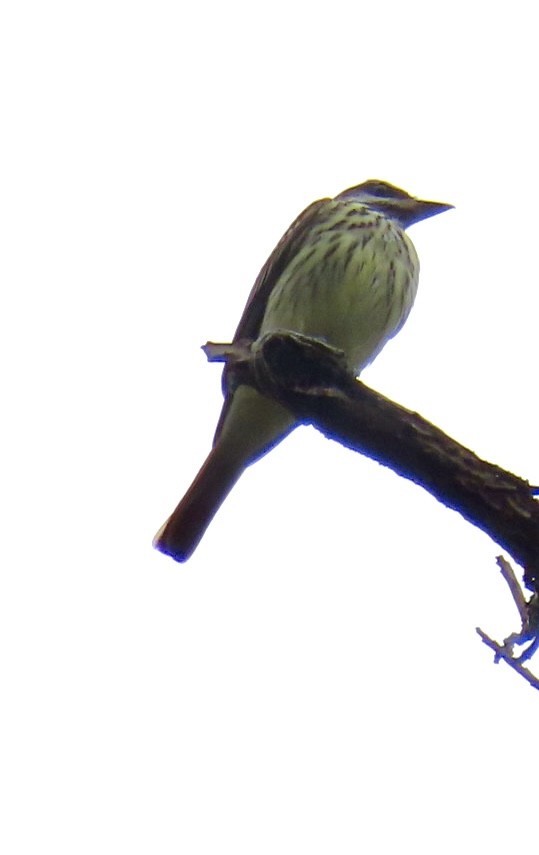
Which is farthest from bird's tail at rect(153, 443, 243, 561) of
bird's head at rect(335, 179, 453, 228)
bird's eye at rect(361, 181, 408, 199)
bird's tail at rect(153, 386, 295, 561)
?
bird's eye at rect(361, 181, 408, 199)

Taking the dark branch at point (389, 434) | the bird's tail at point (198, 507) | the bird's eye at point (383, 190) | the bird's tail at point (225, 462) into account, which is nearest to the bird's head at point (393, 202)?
the bird's eye at point (383, 190)

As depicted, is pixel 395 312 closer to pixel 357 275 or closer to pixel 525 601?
pixel 357 275

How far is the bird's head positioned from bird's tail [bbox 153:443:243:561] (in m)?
1.79

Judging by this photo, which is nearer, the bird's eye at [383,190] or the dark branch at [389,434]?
the dark branch at [389,434]

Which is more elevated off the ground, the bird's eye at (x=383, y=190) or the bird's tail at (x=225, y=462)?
the bird's eye at (x=383, y=190)

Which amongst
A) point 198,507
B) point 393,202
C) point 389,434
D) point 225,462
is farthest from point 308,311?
point 389,434

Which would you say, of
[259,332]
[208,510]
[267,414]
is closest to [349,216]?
[259,332]

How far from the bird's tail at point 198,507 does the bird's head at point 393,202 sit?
1.79m

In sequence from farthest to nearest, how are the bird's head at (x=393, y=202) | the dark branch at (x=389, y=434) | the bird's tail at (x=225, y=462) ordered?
the bird's head at (x=393, y=202), the bird's tail at (x=225, y=462), the dark branch at (x=389, y=434)

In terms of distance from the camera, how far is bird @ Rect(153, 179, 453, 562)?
621 cm

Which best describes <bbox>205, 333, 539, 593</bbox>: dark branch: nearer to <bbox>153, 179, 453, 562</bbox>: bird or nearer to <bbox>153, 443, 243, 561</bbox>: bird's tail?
<bbox>153, 179, 453, 562</bbox>: bird

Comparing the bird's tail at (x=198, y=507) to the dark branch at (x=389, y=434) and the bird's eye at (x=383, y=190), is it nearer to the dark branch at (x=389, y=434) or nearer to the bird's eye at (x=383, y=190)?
the dark branch at (x=389, y=434)

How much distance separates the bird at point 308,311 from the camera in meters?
6.21

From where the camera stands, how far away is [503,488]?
3.75 meters
